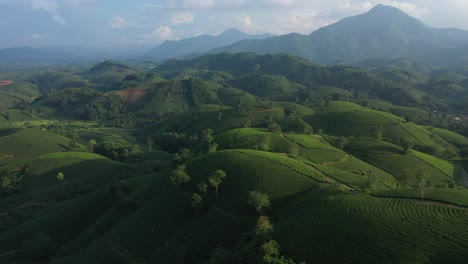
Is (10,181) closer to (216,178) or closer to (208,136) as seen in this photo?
(208,136)

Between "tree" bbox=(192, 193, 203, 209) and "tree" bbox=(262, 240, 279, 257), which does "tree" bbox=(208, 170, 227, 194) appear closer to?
"tree" bbox=(192, 193, 203, 209)

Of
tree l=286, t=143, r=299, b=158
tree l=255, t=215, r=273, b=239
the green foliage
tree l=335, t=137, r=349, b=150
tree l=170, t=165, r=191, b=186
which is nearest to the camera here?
tree l=255, t=215, r=273, b=239

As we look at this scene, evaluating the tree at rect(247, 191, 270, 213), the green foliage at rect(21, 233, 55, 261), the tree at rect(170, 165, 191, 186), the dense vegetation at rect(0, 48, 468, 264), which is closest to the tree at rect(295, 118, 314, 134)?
the dense vegetation at rect(0, 48, 468, 264)

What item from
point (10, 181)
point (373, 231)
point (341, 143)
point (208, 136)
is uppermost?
point (373, 231)

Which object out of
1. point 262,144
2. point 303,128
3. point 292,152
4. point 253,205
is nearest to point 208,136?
point 262,144

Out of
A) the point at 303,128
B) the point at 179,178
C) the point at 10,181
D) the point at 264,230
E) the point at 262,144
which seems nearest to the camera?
the point at 264,230

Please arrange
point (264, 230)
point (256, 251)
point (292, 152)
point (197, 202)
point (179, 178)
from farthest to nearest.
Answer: point (292, 152)
point (179, 178)
point (197, 202)
point (264, 230)
point (256, 251)

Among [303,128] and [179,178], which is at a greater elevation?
[179,178]

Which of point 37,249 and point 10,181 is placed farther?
point 10,181

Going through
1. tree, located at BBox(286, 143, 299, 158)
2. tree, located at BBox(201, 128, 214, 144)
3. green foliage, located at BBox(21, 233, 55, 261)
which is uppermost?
tree, located at BBox(286, 143, 299, 158)
